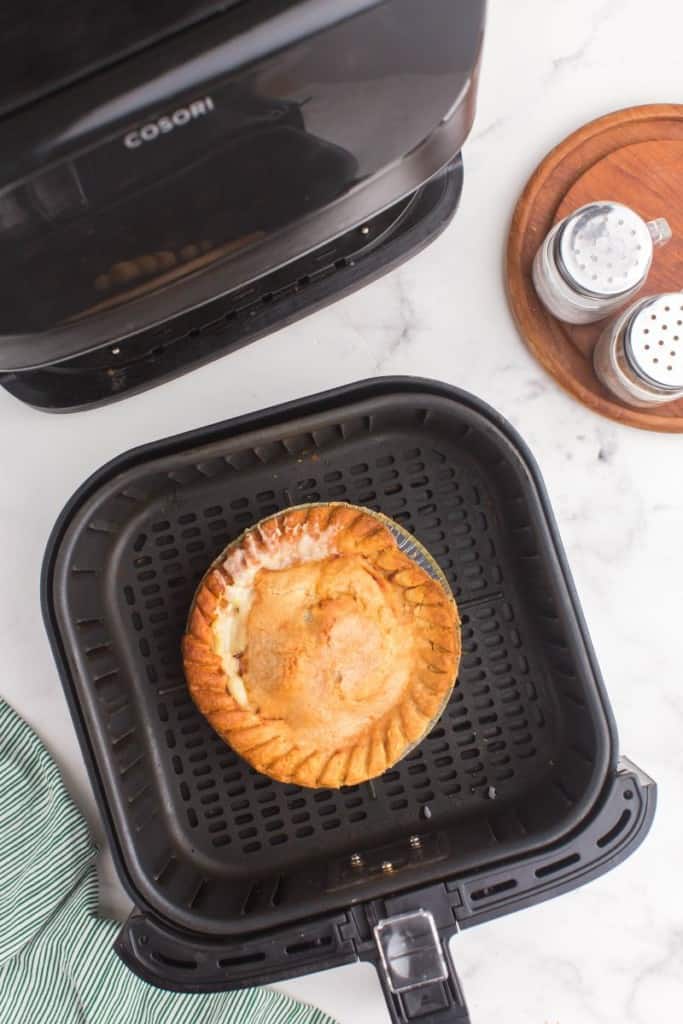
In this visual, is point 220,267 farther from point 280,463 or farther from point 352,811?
point 352,811

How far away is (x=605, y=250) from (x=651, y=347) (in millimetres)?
112

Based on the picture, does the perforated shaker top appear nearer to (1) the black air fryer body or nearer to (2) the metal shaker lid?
(2) the metal shaker lid

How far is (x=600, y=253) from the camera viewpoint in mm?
842

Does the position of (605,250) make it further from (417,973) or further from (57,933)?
(57,933)

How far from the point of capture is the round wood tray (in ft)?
3.01

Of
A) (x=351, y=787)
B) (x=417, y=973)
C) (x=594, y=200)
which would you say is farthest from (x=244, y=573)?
(x=594, y=200)

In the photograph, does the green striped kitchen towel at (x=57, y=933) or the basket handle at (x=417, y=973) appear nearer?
the basket handle at (x=417, y=973)

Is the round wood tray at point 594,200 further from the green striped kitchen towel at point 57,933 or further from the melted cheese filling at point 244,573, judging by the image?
the green striped kitchen towel at point 57,933

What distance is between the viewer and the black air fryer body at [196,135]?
1.68ft

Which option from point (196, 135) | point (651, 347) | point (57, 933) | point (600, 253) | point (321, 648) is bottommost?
point (57, 933)

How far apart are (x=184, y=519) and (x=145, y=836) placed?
0.35m

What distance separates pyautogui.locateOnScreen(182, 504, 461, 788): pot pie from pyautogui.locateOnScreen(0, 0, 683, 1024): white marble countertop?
19 cm

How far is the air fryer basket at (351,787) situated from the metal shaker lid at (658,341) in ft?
0.55

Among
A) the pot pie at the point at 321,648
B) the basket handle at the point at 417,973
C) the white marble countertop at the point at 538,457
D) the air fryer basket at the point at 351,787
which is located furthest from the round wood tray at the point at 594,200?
the basket handle at the point at 417,973
